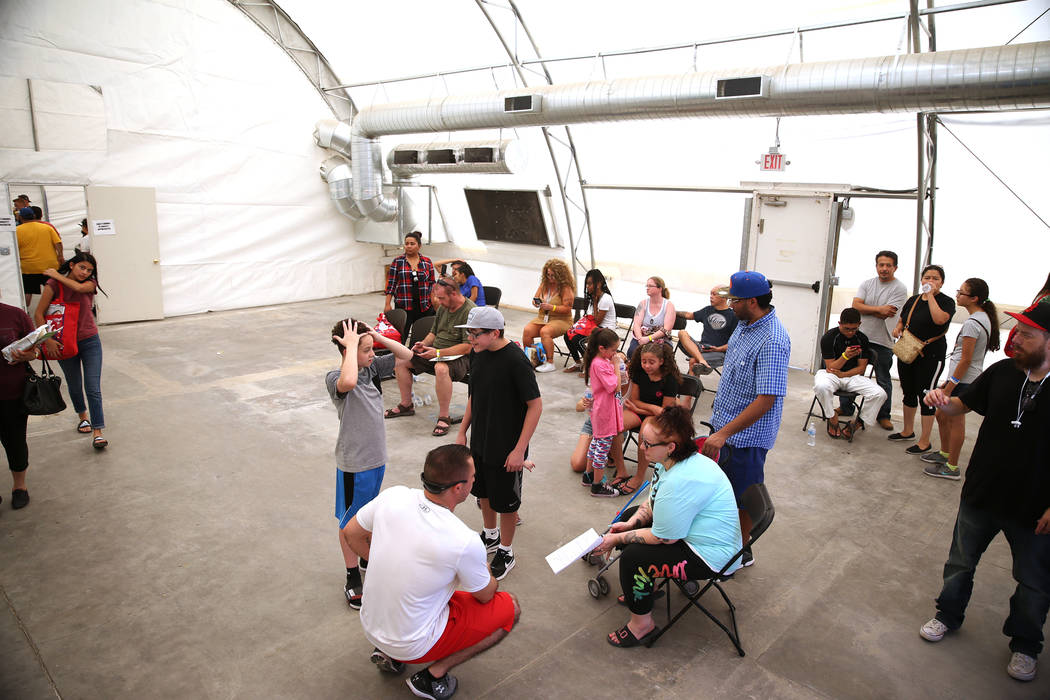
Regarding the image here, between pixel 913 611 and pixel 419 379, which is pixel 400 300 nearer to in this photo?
pixel 419 379

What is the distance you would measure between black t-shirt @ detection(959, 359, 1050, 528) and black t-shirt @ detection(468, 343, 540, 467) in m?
2.26

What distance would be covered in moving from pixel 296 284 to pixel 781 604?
467 inches

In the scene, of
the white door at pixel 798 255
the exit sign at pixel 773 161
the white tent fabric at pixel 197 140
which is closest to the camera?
the white door at pixel 798 255

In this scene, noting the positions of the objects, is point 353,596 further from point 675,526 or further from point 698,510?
point 698,510

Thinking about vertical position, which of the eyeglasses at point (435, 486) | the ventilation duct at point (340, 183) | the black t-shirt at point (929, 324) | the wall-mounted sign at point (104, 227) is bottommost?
the eyeglasses at point (435, 486)

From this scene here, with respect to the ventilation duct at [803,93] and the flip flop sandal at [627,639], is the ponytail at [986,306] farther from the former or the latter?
the flip flop sandal at [627,639]

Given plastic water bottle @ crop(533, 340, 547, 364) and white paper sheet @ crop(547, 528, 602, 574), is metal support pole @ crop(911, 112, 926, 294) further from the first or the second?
white paper sheet @ crop(547, 528, 602, 574)

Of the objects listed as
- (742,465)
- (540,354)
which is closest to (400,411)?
(540,354)

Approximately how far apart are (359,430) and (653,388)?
240 cm

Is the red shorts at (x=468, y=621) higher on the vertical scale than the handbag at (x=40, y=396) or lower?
lower

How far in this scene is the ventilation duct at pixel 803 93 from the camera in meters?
5.92

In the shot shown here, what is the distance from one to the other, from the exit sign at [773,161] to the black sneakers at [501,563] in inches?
271

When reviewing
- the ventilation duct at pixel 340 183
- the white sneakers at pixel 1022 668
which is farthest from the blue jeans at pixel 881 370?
the ventilation duct at pixel 340 183

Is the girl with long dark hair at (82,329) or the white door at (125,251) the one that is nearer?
the girl with long dark hair at (82,329)
